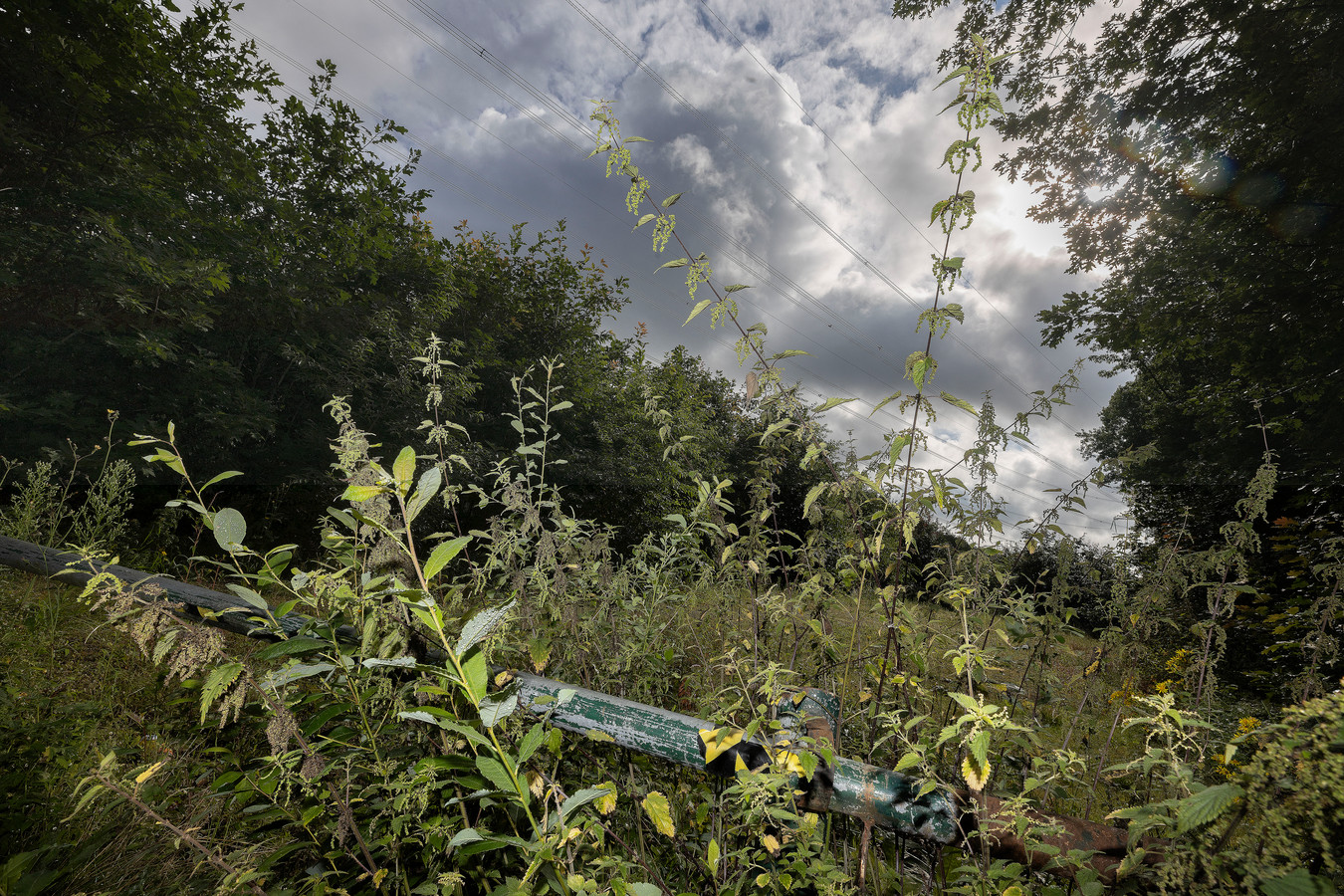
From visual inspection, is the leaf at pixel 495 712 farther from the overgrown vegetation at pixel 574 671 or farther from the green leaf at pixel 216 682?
the green leaf at pixel 216 682

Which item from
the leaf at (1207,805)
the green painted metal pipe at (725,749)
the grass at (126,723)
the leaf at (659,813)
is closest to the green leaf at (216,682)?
the green painted metal pipe at (725,749)

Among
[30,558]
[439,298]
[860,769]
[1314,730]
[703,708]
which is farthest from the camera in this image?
[439,298]

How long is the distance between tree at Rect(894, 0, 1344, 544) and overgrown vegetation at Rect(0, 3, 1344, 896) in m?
2.05

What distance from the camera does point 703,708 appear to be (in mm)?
1708

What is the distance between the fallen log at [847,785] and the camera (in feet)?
3.09

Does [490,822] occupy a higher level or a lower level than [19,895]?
higher

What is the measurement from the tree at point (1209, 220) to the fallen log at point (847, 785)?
18.0ft

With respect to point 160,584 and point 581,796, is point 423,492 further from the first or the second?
point 160,584

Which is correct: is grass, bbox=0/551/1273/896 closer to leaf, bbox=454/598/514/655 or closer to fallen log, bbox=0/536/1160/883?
fallen log, bbox=0/536/1160/883

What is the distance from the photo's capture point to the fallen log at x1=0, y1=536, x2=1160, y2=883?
941 millimetres

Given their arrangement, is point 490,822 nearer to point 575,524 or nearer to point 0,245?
point 575,524

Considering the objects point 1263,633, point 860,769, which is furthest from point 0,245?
point 1263,633

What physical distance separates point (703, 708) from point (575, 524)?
2.63 feet

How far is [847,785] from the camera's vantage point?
103 cm
